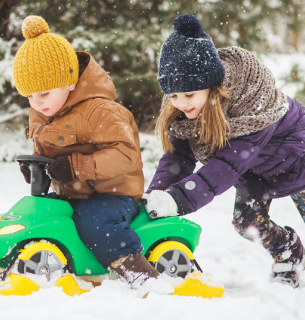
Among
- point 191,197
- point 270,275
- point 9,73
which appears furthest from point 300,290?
point 9,73

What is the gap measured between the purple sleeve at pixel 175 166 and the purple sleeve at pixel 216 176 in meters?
0.32

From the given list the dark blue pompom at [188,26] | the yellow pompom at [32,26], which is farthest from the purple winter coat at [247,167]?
the yellow pompom at [32,26]

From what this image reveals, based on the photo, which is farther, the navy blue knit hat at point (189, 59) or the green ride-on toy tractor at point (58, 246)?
the navy blue knit hat at point (189, 59)

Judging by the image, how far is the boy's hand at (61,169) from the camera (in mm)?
1768

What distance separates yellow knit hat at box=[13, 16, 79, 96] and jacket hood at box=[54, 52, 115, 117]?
0.06 m

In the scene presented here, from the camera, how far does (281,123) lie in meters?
2.24

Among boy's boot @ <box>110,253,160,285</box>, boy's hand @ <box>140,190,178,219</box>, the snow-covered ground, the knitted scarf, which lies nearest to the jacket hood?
the knitted scarf

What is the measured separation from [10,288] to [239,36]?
15.5 ft

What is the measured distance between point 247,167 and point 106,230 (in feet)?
2.86

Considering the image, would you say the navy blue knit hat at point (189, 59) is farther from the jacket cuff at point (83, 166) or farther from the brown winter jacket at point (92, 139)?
the jacket cuff at point (83, 166)

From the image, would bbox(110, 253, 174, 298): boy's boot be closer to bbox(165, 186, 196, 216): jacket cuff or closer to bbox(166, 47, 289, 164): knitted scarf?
bbox(165, 186, 196, 216): jacket cuff

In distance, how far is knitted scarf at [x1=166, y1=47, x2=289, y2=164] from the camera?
6.48ft

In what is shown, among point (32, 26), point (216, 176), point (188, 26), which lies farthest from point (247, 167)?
point (32, 26)

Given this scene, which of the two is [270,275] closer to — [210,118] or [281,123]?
[281,123]
